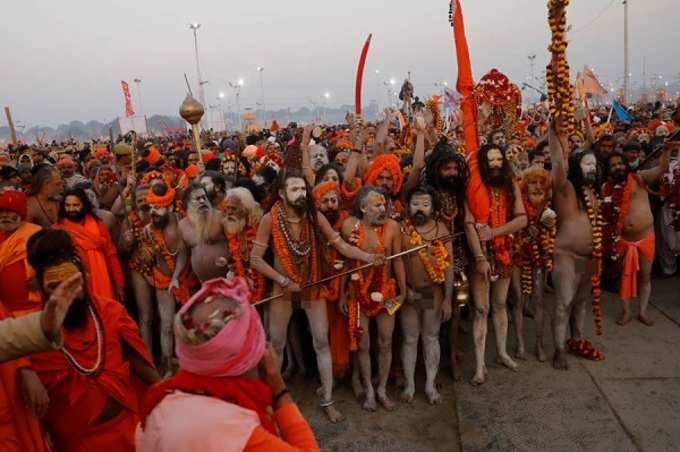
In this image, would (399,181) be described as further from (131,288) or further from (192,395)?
(192,395)

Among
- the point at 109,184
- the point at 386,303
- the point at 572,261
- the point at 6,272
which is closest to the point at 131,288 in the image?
the point at 6,272

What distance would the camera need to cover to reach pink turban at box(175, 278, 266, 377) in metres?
1.74

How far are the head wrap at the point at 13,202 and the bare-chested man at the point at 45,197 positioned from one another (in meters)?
1.13

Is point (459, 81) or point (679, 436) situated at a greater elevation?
point (459, 81)

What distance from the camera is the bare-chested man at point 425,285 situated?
447 centimetres

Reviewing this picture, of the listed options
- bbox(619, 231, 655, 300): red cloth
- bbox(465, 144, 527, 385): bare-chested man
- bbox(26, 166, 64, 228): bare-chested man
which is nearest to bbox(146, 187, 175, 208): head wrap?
bbox(26, 166, 64, 228): bare-chested man

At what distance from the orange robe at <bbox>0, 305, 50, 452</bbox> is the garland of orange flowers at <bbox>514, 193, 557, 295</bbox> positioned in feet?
14.0

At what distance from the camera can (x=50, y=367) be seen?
99.3 inches

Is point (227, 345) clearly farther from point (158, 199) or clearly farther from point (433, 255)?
point (158, 199)

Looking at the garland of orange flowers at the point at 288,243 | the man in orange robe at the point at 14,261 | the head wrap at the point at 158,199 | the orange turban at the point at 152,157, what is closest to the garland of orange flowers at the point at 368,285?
the garland of orange flowers at the point at 288,243

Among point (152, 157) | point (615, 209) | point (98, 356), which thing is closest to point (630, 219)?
point (615, 209)

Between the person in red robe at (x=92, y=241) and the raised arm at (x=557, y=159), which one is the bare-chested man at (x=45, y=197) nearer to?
the person in red robe at (x=92, y=241)

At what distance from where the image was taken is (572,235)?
4.83m

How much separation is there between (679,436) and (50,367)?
4.33 m
